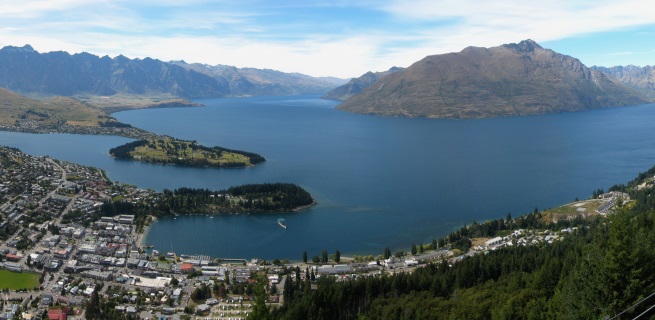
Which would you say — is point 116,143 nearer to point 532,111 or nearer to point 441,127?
point 441,127

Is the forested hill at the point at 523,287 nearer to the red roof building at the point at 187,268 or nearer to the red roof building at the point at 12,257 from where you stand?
the red roof building at the point at 187,268

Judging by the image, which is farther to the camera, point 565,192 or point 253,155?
point 253,155

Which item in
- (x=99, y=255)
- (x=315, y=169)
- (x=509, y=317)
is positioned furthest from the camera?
(x=315, y=169)

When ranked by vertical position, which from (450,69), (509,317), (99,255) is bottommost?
(99,255)

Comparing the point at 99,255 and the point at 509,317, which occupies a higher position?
the point at 509,317

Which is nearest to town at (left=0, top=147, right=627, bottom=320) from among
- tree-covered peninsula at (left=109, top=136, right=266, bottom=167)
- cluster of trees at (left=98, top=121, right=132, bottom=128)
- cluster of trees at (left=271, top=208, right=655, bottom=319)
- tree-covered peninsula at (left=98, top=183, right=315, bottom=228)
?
tree-covered peninsula at (left=98, top=183, right=315, bottom=228)

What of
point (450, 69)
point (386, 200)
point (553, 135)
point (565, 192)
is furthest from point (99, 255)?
point (450, 69)

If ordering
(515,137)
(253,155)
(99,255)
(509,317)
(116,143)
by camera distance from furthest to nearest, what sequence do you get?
(515,137) → (116,143) → (253,155) → (99,255) → (509,317)
